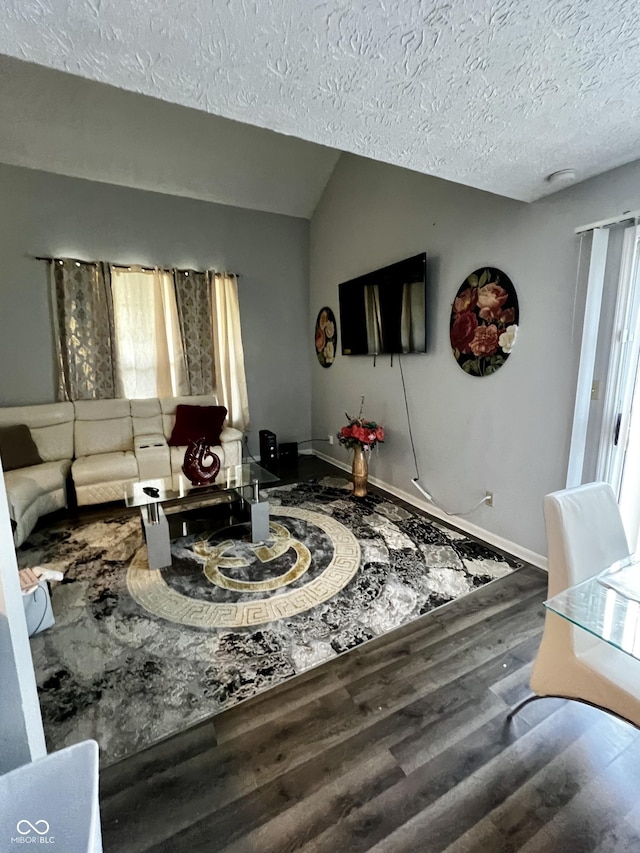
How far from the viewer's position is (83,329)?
146 inches

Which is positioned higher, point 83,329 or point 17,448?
point 83,329

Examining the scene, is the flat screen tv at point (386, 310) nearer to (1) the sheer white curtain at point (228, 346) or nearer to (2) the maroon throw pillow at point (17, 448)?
(1) the sheer white curtain at point (228, 346)

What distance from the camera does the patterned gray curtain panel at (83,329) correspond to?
361 cm

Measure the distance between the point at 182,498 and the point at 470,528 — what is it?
85.6 inches

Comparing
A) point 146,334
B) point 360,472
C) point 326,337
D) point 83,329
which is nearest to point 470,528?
point 360,472

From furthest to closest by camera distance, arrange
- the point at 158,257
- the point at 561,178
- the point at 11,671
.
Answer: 1. the point at 158,257
2. the point at 561,178
3. the point at 11,671

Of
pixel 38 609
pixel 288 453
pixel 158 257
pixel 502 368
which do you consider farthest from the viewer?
pixel 288 453

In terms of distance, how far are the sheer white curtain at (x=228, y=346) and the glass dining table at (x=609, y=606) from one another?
387 cm

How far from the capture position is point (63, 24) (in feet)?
3.22

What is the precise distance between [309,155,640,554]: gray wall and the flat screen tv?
12 centimetres

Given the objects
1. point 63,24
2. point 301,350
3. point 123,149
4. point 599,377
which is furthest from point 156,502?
point 123,149

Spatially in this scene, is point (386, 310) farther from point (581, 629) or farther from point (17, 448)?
point (17, 448)

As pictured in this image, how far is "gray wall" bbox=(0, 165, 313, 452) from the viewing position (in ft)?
11.4

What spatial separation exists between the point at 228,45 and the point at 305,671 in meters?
2.24
